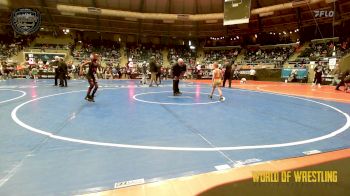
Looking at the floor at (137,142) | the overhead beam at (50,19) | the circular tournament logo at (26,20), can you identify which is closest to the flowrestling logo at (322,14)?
the floor at (137,142)

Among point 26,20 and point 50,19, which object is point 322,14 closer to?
point 26,20

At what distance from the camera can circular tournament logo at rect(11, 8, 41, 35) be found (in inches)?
1085

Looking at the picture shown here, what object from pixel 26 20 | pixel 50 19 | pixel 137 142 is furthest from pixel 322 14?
pixel 50 19

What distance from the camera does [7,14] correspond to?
107 feet

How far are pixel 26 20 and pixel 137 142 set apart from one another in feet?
95.9

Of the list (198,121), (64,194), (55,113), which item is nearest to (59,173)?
(64,194)

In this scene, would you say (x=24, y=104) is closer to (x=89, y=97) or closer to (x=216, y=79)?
(x=89, y=97)

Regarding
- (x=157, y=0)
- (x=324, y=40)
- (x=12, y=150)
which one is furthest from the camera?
(x=157, y=0)

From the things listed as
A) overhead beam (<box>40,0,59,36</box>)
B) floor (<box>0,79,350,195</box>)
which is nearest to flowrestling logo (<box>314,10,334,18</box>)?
floor (<box>0,79,350,195</box>)

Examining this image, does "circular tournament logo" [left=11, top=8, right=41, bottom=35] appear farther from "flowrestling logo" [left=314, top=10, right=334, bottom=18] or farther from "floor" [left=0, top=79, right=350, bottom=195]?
"flowrestling logo" [left=314, top=10, right=334, bottom=18]

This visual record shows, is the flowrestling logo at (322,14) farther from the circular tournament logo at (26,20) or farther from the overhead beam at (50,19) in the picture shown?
the overhead beam at (50,19)

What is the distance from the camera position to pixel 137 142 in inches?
194

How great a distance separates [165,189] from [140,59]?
3858 cm

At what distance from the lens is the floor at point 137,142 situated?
342 cm
